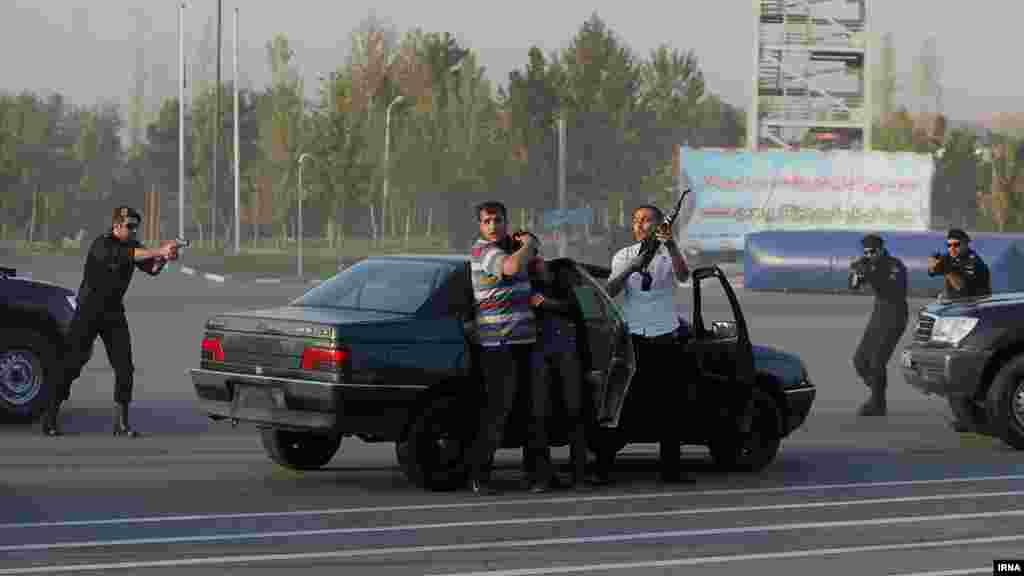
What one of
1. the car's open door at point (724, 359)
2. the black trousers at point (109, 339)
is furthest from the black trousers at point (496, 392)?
the black trousers at point (109, 339)

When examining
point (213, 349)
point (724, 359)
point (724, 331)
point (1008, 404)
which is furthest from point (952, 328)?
point (213, 349)

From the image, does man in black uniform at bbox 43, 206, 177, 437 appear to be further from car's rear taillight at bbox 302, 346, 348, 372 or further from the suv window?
the suv window

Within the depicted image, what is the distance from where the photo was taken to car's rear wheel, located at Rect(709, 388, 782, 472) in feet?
39.9

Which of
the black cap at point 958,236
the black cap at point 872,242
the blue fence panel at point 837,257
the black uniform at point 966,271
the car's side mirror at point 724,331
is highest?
the black cap at point 958,236

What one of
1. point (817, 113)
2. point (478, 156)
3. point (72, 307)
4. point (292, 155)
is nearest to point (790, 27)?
point (817, 113)

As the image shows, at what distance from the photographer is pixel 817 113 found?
301ft

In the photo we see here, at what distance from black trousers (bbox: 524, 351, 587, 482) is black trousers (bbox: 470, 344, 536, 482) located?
0.27ft

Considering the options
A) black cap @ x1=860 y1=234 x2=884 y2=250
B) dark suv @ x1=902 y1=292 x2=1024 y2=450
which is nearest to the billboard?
black cap @ x1=860 y1=234 x2=884 y2=250

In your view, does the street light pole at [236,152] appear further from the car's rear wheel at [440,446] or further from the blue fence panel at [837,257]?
the car's rear wheel at [440,446]

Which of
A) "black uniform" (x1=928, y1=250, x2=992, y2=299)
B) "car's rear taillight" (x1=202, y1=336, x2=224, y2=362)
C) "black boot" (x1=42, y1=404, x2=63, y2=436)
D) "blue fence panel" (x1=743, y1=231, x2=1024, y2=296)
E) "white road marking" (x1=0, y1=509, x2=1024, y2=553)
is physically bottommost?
"blue fence panel" (x1=743, y1=231, x2=1024, y2=296)

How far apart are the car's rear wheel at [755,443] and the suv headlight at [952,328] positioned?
2.78m

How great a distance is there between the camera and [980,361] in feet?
46.9

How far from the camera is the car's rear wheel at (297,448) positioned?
1209cm

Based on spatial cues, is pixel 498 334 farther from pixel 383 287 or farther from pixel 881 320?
pixel 881 320
